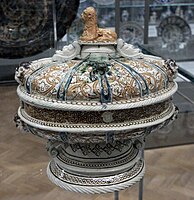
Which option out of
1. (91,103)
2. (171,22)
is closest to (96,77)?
(91,103)

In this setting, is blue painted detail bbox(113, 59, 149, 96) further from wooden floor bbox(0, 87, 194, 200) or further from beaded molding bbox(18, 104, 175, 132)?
wooden floor bbox(0, 87, 194, 200)

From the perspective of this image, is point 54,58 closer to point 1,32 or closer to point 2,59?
point 1,32

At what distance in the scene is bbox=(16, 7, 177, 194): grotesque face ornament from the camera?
0.82m

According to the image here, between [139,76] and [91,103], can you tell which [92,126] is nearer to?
[91,103]

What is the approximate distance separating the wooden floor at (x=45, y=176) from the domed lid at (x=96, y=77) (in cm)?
95

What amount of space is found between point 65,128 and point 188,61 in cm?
196

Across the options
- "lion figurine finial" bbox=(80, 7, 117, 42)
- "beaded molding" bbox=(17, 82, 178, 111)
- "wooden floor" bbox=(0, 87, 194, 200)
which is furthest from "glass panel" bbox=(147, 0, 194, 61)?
"beaded molding" bbox=(17, 82, 178, 111)

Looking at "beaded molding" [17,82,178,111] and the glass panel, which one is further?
the glass panel

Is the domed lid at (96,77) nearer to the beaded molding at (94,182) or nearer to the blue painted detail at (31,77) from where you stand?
the blue painted detail at (31,77)

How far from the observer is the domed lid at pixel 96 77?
0.82 meters

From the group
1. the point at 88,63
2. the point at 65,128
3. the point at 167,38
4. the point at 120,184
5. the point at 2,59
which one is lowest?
the point at 2,59

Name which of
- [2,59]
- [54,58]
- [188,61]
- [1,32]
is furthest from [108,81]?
[2,59]

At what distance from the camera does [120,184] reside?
3.08 feet

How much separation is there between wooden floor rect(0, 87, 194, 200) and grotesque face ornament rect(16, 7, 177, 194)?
2.73 ft
